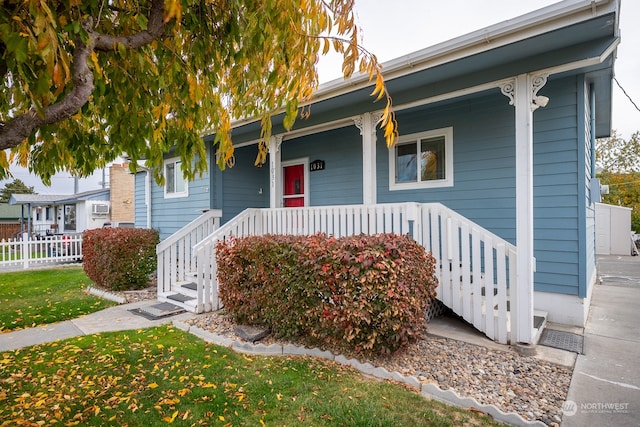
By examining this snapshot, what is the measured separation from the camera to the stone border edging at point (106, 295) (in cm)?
606

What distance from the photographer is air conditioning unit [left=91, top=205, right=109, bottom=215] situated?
1942 centimetres

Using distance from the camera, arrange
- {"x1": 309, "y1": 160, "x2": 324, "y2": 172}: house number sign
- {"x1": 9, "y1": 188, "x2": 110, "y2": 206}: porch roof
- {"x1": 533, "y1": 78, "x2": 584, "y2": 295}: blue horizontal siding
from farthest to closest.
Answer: {"x1": 9, "y1": 188, "x2": 110, "y2": 206}: porch roof < {"x1": 309, "y1": 160, "x2": 324, "y2": 172}: house number sign < {"x1": 533, "y1": 78, "x2": 584, "y2": 295}: blue horizontal siding

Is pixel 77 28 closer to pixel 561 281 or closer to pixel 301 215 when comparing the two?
pixel 301 215

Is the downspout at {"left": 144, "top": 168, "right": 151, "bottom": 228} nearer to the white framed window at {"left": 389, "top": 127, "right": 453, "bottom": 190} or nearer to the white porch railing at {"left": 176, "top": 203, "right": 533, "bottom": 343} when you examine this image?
the white porch railing at {"left": 176, "top": 203, "right": 533, "bottom": 343}

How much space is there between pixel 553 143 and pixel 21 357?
7004 mm

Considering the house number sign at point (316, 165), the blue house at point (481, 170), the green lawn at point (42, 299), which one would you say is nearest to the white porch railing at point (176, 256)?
the blue house at point (481, 170)

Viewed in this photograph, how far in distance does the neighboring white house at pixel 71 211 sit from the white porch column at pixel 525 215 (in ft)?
71.9

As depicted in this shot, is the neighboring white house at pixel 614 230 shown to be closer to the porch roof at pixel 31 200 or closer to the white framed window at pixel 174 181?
the white framed window at pixel 174 181

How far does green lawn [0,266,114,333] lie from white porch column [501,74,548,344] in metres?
6.25

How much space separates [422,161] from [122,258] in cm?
610

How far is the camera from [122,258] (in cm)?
664

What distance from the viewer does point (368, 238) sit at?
3.55 metres

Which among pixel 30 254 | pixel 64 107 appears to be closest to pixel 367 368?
pixel 64 107

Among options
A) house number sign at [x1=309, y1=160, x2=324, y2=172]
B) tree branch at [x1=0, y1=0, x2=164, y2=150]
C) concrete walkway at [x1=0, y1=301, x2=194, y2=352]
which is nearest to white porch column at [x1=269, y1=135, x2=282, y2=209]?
house number sign at [x1=309, y1=160, x2=324, y2=172]
